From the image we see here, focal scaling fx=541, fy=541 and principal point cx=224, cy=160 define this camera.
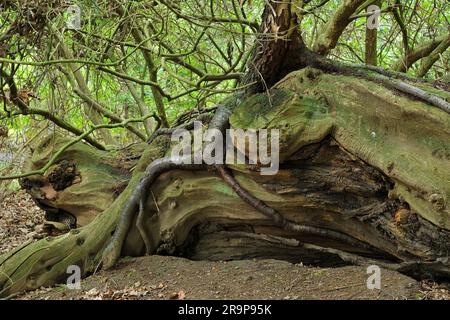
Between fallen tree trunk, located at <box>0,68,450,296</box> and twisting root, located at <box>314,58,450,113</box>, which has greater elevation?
twisting root, located at <box>314,58,450,113</box>

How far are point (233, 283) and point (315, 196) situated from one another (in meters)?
0.91

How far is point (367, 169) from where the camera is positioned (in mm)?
3928

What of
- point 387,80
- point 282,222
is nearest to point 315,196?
point 282,222

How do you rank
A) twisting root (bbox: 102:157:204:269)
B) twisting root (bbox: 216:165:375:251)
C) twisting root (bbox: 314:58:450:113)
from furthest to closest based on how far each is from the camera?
twisting root (bbox: 102:157:204:269) → twisting root (bbox: 216:165:375:251) → twisting root (bbox: 314:58:450:113)

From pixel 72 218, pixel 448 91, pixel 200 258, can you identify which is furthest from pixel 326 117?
pixel 72 218

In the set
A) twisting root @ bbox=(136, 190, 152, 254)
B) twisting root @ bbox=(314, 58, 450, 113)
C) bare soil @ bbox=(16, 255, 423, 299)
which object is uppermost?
twisting root @ bbox=(314, 58, 450, 113)

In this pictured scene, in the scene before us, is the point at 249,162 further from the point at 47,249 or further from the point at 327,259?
the point at 47,249

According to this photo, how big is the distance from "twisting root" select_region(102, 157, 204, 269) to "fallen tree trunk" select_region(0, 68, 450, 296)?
0.08m

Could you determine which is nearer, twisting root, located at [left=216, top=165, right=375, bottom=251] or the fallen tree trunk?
the fallen tree trunk

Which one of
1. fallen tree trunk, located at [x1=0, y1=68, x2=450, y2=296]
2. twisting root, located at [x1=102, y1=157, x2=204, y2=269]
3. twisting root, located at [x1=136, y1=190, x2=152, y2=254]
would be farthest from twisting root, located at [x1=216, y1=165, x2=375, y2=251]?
twisting root, located at [x1=136, y1=190, x2=152, y2=254]

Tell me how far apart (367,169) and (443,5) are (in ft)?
11.6

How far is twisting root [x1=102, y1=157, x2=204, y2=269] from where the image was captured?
4.71m

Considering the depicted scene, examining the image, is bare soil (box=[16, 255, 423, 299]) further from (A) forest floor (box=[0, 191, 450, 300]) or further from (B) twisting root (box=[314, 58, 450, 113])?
(B) twisting root (box=[314, 58, 450, 113])

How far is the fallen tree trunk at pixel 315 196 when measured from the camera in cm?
370
